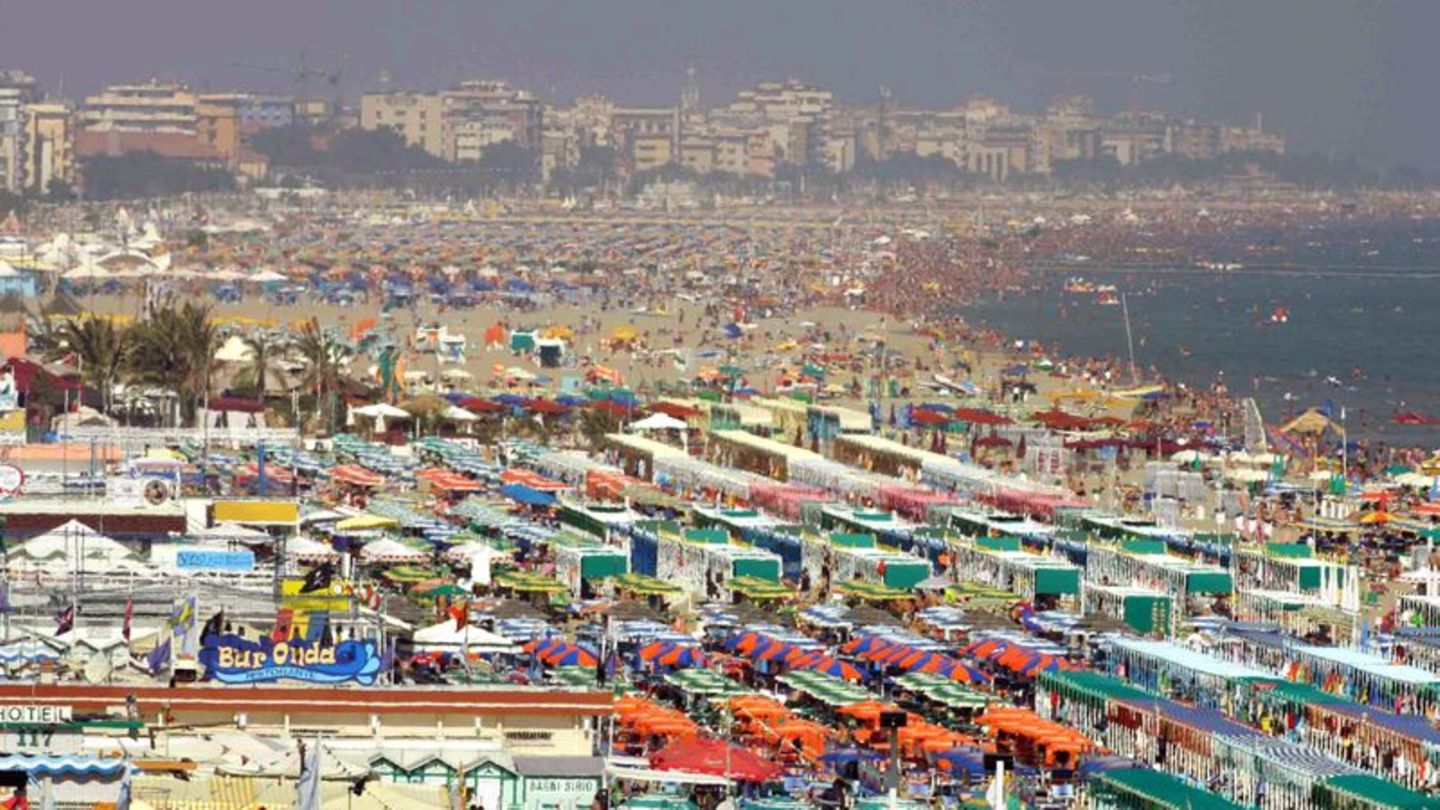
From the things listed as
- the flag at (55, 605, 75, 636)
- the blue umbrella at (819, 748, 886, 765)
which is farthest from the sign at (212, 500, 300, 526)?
the blue umbrella at (819, 748, 886, 765)

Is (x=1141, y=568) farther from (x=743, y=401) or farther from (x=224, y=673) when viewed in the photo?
(x=743, y=401)

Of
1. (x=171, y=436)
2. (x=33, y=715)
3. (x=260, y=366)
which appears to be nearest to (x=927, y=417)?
(x=260, y=366)

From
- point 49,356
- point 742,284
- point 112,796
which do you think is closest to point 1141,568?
point 112,796

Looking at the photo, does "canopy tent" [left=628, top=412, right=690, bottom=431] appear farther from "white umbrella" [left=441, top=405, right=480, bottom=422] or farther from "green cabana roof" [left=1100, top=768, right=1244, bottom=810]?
"green cabana roof" [left=1100, top=768, right=1244, bottom=810]

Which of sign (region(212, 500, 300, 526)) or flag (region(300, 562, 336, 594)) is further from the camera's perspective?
sign (region(212, 500, 300, 526))

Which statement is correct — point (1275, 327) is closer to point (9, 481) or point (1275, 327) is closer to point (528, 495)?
point (528, 495)
